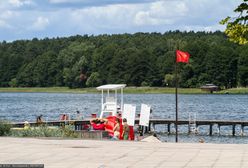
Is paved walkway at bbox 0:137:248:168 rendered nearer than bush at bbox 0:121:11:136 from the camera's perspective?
Yes

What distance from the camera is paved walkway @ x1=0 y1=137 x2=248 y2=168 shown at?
1761cm

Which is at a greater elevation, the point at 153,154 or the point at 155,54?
the point at 155,54

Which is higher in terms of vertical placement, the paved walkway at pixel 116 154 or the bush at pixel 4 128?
the bush at pixel 4 128

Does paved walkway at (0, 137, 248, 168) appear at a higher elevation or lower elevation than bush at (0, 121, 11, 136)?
lower

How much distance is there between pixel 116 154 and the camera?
1991cm

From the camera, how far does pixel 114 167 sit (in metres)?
17.0

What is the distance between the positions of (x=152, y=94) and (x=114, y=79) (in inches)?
453

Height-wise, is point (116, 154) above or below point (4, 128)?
below

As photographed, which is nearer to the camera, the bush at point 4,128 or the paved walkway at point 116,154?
the paved walkway at point 116,154

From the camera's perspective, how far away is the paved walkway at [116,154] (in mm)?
17609

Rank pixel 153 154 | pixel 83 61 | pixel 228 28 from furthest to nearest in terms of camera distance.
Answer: pixel 83 61
pixel 153 154
pixel 228 28

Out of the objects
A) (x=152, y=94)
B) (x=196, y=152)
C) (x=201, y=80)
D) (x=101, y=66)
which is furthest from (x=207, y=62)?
(x=196, y=152)

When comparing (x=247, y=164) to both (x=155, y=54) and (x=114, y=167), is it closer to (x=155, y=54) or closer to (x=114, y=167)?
(x=114, y=167)

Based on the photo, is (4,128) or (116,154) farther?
(4,128)
